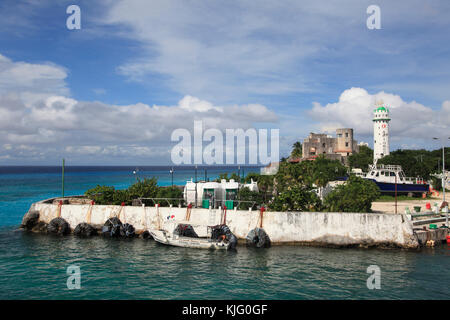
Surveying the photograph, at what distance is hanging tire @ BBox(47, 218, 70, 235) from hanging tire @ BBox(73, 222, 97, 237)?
134cm

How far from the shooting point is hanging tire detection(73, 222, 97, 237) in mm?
35875

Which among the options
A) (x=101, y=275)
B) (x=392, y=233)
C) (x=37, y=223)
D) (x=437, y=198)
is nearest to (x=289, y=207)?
(x=392, y=233)

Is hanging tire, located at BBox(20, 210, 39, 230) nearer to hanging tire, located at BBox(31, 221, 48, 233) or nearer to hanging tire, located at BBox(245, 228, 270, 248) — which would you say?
hanging tire, located at BBox(31, 221, 48, 233)

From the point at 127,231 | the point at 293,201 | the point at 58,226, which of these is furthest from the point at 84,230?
the point at 293,201

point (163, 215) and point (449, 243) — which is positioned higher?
point (163, 215)

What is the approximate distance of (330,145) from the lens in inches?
4124

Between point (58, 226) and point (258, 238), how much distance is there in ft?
78.0

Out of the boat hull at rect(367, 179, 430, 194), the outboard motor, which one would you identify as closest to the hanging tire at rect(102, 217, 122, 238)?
the outboard motor

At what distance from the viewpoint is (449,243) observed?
33219 mm

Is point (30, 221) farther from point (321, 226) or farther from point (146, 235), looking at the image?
point (321, 226)

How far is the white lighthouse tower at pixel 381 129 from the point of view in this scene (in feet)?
301

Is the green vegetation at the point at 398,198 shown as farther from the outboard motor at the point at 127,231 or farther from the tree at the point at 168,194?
the outboard motor at the point at 127,231
